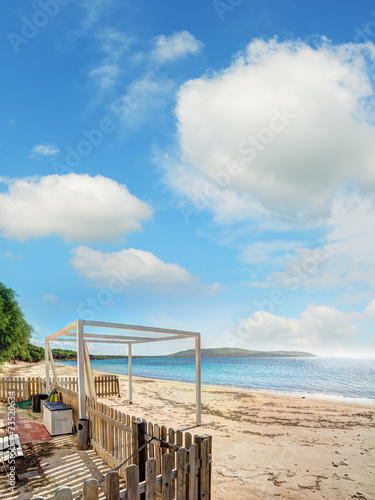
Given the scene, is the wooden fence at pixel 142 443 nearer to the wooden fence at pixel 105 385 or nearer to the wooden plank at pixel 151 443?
the wooden plank at pixel 151 443

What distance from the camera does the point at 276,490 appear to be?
5.83 m

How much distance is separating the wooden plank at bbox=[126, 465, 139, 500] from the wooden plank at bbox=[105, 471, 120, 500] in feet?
0.39

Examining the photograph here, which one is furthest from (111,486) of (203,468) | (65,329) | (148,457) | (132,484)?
(65,329)

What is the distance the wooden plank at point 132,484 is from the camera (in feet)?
10.7

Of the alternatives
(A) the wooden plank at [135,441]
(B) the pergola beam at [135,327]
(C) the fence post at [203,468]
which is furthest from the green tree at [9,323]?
(C) the fence post at [203,468]

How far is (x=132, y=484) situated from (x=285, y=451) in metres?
6.40

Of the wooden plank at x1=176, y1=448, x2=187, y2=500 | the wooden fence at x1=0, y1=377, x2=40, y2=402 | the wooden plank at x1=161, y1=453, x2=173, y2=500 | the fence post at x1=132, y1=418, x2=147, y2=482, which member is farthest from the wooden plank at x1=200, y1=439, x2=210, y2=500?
the wooden fence at x1=0, y1=377, x2=40, y2=402

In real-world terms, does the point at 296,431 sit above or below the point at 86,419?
below

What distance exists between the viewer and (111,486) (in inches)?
123

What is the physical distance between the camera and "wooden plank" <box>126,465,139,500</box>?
326 cm

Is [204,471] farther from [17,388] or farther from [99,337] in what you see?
[17,388]

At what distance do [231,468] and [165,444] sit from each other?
286cm

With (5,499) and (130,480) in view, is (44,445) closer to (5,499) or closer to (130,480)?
(5,499)

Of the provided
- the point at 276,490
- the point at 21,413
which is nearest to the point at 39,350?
the point at 21,413
